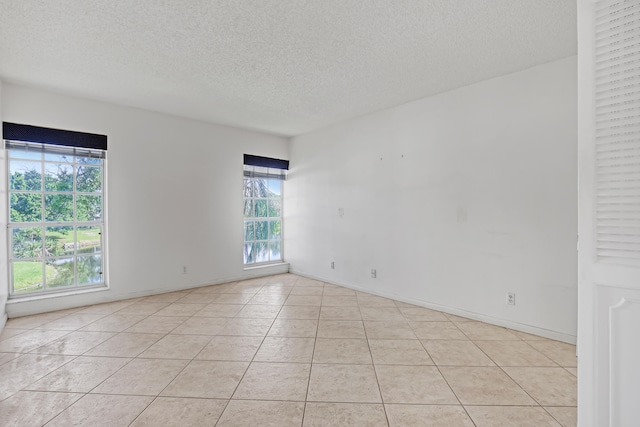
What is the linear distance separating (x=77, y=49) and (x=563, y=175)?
179 inches

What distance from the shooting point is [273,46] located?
252 cm

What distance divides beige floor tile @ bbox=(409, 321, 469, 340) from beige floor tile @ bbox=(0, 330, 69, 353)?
3.57 m

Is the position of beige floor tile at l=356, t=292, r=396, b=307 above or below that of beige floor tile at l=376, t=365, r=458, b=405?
below

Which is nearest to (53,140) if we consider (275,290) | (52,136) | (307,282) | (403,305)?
(52,136)

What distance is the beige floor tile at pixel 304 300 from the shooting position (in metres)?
3.91

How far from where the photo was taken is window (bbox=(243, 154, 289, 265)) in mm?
5422

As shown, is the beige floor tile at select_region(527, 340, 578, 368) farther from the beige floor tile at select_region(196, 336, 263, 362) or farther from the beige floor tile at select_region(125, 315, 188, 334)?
the beige floor tile at select_region(125, 315, 188, 334)

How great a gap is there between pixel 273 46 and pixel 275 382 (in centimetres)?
Result: 270

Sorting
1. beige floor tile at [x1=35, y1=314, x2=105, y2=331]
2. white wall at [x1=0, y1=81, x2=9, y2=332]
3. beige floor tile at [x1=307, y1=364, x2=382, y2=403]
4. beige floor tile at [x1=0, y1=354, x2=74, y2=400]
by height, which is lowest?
beige floor tile at [x1=307, y1=364, x2=382, y2=403]

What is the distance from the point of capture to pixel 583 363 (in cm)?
123

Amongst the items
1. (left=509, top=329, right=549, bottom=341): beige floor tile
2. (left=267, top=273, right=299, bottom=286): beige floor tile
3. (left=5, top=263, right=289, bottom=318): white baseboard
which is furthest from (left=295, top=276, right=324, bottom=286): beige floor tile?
(left=509, top=329, right=549, bottom=341): beige floor tile

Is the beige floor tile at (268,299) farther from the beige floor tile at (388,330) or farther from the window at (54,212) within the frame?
the window at (54,212)

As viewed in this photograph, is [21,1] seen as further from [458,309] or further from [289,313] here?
[458,309]

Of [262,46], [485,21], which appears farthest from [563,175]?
[262,46]
